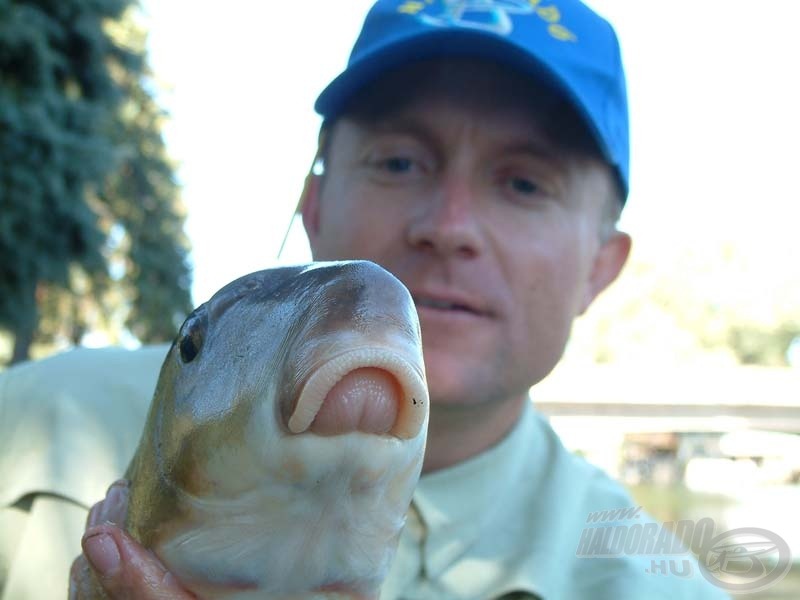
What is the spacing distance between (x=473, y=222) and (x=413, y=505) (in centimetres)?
72

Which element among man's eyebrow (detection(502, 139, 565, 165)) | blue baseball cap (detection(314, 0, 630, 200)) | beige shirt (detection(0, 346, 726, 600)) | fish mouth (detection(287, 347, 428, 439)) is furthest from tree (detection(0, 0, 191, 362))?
fish mouth (detection(287, 347, 428, 439))

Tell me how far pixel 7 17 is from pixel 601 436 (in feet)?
56.5

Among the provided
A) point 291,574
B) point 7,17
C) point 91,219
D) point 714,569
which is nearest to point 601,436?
point 91,219

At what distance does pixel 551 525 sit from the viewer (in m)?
2.18

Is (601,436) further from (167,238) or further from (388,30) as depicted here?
(388,30)

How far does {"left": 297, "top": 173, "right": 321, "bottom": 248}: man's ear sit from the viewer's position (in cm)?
247

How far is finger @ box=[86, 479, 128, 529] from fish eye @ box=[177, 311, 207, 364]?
0.86 ft

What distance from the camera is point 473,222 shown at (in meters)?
1.95

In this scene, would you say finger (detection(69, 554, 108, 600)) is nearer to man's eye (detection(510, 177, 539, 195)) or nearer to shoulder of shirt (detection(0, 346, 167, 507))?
shoulder of shirt (detection(0, 346, 167, 507))

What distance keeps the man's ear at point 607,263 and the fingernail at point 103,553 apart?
168 cm

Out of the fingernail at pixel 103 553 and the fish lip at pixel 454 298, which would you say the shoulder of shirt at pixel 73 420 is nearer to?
the fish lip at pixel 454 298

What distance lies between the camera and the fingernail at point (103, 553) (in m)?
1.03

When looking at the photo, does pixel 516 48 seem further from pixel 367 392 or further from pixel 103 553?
pixel 103 553

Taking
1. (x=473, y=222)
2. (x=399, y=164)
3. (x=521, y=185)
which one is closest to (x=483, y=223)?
(x=473, y=222)
